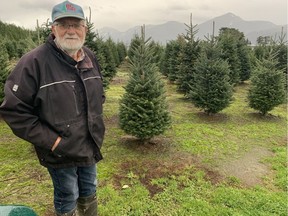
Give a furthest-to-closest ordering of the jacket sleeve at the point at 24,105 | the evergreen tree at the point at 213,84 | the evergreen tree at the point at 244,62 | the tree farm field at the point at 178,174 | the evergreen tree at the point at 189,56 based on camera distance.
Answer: the evergreen tree at the point at 244,62 < the evergreen tree at the point at 189,56 < the evergreen tree at the point at 213,84 < the tree farm field at the point at 178,174 < the jacket sleeve at the point at 24,105

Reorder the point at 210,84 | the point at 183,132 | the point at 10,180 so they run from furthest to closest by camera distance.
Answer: the point at 210,84 < the point at 183,132 < the point at 10,180

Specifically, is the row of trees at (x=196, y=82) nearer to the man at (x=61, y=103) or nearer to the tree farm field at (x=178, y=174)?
the tree farm field at (x=178, y=174)

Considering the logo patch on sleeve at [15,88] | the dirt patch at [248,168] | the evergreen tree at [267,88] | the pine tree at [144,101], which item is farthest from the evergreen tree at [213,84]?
the logo patch on sleeve at [15,88]

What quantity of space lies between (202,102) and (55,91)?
31.2ft

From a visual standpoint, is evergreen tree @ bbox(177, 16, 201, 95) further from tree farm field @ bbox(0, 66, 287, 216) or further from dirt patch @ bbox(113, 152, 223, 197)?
dirt patch @ bbox(113, 152, 223, 197)

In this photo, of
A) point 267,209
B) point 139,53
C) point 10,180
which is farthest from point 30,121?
point 139,53

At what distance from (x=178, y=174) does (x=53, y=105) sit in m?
4.14

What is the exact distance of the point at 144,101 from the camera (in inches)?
303

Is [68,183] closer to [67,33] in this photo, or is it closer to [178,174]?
[67,33]

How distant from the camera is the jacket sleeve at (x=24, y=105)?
287 cm

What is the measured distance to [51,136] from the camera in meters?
3.03

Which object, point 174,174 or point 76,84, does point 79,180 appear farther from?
point 174,174

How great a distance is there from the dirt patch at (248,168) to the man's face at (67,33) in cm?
506

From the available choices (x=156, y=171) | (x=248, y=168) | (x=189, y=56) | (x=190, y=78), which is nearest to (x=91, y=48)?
(x=189, y=56)
